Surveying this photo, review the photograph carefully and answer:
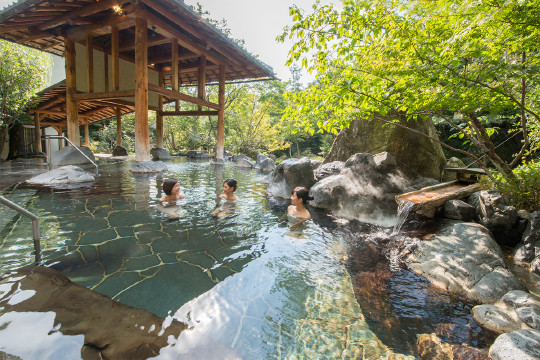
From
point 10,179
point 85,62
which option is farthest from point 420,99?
point 85,62

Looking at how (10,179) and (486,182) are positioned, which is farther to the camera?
(10,179)

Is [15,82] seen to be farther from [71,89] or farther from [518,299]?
[518,299]

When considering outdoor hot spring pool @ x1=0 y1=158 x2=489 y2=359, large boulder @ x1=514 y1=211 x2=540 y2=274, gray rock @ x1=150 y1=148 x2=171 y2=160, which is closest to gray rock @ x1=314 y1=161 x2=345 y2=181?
outdoor hot spring pool @ x1=0 y1=158 x2=489 y2=359

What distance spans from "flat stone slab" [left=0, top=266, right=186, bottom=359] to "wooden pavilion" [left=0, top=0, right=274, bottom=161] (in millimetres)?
7562

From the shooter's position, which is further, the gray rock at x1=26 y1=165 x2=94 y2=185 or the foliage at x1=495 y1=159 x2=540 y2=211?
the gray rock at x1=26 y1=165 x2=94 y2=185

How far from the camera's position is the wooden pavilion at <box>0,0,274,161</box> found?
823 centimetres

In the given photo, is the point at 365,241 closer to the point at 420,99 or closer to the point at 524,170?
the point at 420,99

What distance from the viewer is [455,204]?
400 cm

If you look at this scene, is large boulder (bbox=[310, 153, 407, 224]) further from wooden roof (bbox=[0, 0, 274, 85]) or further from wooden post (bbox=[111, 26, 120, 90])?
wooden post (bbox=[111, 26, 120, 90])

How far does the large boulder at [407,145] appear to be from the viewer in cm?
728

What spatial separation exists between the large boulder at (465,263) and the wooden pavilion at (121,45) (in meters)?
9.11

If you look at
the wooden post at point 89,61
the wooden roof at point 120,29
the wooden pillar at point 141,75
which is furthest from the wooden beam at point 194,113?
the wooden pillar at point 141,75

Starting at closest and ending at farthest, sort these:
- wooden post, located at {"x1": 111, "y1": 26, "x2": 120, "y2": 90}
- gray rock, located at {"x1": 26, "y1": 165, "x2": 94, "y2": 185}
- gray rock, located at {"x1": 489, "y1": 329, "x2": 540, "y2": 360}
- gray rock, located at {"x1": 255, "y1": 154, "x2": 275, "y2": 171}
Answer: gray rock, located at {"x1": 489, "y1": 329, "x2": 540, "y2": 360} → gray rock, located at {"x1": 26, "y1": 165, "x2": 94, "y2": 185} → wooden post, located at {"x1": 111, "y1": 26, "x2": 120, "y2": 90} → gray rock, located at {"x1": 255, "y1": 154, "x2": 275, "y2": 171}

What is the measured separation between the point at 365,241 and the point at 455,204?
161 cm
